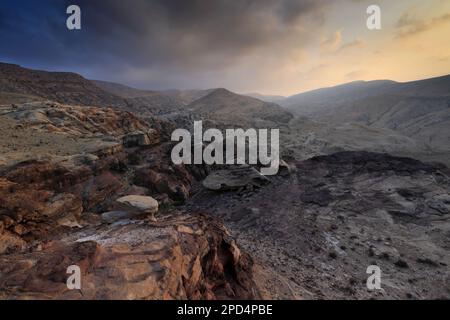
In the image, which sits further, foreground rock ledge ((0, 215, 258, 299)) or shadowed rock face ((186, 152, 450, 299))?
shadowed rock face ((186, 152, 450, 299))

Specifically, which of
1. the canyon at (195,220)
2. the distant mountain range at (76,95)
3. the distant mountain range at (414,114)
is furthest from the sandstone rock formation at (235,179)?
the distant mountain range at (414,114)

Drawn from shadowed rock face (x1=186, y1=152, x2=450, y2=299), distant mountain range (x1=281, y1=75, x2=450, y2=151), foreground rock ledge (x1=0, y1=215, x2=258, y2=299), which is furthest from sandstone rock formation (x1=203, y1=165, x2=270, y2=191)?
distant mountain range (x1=281, y1=75, x2=450, y2=151)

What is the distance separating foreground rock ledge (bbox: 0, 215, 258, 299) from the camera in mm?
5480

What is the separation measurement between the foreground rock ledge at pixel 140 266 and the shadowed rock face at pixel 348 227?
88.5 inches

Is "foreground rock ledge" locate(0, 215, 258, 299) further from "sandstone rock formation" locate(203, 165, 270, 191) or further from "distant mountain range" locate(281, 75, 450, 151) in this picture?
"distant mountain range" locate(281, 75, 450, 151)

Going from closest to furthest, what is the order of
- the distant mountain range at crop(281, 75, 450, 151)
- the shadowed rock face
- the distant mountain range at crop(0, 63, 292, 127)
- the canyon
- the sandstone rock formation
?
1. the canyon
2. the shadowed rock face
3. the sandstone rock formation
4. the distant mountain range at crop(281, 75, 450, 151)
5. the distant mountain range at crop(0, 63, 292, 127)

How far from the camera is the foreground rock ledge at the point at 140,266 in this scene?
5480 mm

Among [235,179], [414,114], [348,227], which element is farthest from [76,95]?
[414,114]

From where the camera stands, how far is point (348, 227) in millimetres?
14297

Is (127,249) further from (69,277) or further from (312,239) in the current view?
(312,239)

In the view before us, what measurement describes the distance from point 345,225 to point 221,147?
13609mm

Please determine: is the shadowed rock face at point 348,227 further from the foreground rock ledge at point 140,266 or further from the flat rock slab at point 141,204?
the flat rock slab at point 141,204

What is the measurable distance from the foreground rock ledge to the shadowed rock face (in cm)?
225

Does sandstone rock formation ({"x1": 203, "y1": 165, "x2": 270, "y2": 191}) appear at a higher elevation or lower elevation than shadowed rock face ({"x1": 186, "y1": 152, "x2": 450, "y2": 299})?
higher
